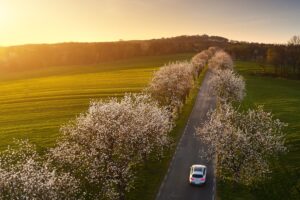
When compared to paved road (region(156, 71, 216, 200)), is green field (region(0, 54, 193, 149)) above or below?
above

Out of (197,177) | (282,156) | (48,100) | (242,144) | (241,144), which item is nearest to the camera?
(242,144)

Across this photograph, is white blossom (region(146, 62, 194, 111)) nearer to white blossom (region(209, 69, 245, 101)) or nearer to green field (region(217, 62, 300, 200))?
white blossom (region(209, 69, 245, 101))

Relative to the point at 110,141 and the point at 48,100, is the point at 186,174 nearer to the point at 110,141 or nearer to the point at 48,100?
the point at 110,141

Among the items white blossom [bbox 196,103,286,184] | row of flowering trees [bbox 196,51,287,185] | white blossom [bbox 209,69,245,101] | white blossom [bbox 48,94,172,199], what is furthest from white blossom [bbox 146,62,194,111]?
white blossom [bbox 48,94,172,199]

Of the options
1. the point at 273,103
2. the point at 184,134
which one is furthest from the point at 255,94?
the point at 184,134

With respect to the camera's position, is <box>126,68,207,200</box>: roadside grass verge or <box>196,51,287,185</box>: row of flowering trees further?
<box>196,51,287,185</box>: row of flowering trees

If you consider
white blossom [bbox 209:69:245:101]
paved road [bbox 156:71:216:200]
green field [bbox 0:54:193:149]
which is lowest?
paved road [bbox 156:71:216:200]

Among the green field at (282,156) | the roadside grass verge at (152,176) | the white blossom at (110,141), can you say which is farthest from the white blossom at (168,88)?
the white blossom at (110,141)

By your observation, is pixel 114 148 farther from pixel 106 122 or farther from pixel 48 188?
pixel 48 188

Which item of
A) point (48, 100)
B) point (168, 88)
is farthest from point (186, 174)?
point (48, 100)

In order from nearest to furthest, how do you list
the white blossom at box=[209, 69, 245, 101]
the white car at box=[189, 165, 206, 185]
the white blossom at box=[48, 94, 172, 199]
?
the white blossom at box=[48, 94, 172, 199], the white car at box=[189, 165, 206, 185], the white blossom at box=[209, 69, 245, 101]
